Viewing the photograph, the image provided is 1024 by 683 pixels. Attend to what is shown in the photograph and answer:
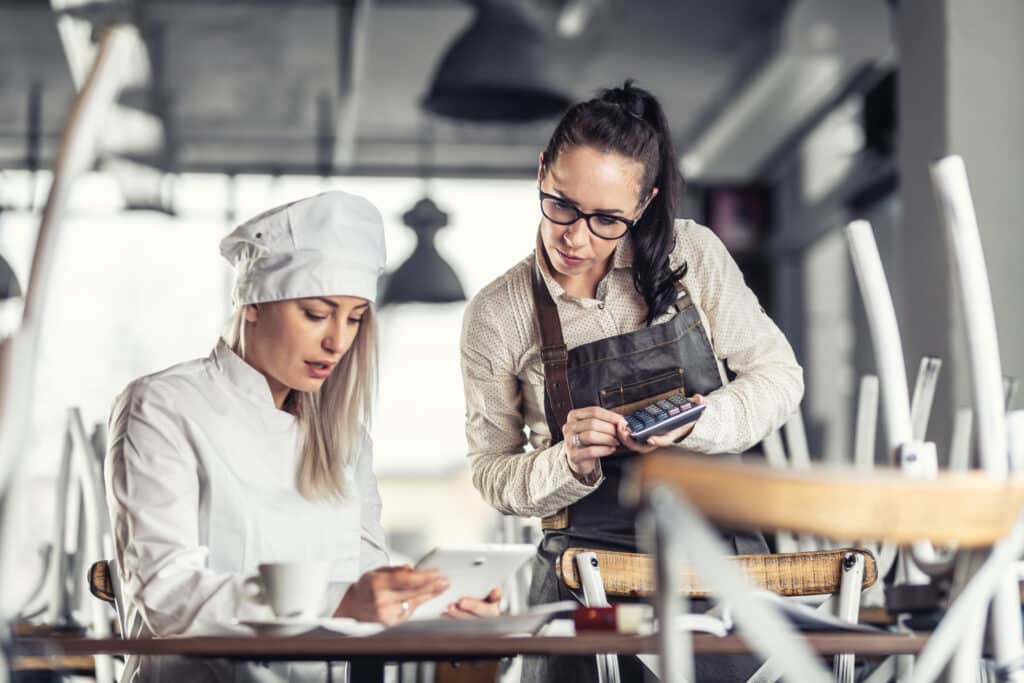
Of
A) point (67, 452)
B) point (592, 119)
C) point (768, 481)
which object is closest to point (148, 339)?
point (67, 452)

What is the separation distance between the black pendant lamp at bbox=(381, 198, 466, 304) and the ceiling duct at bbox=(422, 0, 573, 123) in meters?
1.91

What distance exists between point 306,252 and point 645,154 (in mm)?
612

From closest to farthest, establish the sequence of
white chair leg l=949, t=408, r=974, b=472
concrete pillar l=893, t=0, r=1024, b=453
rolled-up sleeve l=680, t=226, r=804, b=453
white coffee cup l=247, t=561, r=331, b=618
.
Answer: white coffee cup l=247, t=561, r=331, b=618
rolled-up sleeve l=680, t=226, r=804, b=453
white chair leg l=949, t=408, r=974, b=472
concrete pillar l=893, t=0, r=1024, b=453

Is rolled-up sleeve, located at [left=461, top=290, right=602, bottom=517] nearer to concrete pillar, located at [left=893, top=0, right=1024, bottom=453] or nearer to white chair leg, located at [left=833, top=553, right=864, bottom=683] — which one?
white chair leg, located at [left=833, top=553, right=864, bottom=683]

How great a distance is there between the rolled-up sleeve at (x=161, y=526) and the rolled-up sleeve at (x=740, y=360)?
0.84m

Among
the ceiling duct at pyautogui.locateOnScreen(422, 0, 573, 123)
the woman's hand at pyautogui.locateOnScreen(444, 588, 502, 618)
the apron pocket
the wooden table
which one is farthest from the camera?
the ceiling duct at pyautogui.locateOnScreen(422, 0, 573, 123)

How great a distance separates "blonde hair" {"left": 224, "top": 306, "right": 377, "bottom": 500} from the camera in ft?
7.08

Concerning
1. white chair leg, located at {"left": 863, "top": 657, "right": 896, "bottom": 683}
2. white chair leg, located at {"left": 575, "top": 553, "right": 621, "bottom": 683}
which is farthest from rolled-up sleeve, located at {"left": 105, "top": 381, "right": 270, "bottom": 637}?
white chair leg, located at {"left": 863, "top": 657, "right": 896, "bottom": 683}

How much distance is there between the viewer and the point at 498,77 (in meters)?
4.04

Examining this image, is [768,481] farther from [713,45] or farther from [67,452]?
[713,45]

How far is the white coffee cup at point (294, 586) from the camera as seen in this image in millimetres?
1585

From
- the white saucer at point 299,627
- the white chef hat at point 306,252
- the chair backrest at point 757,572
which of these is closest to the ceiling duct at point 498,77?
the white chef hat at point 306,252

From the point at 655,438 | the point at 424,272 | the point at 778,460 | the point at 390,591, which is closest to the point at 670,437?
the point at 655,438

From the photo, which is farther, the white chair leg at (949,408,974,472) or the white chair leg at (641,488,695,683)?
the white chair leg at (949,408,974,472)
